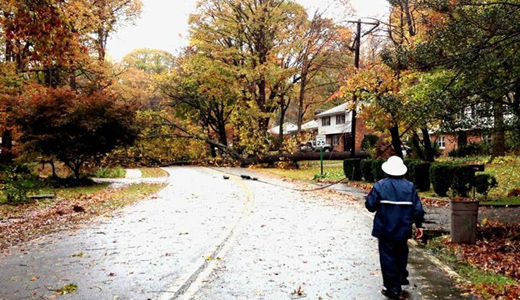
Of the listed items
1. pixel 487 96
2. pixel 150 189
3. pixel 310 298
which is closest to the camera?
pixel 310 298

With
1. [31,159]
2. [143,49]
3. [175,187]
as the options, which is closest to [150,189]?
[175,187]

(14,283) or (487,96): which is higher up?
(487,96)

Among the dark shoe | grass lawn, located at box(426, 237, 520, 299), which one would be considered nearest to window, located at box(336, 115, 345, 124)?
grass lawn, located at box(426, 237, 520, 299)

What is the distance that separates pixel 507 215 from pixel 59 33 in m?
11.8

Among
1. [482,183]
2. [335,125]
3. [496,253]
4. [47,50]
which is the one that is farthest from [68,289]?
[335,125]

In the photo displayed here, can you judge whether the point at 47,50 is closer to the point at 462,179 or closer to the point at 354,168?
the point at 462,179

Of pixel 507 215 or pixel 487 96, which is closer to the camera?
pixel 487 96

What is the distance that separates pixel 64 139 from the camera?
1991 cm

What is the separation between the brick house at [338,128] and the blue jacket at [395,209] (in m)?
49.2

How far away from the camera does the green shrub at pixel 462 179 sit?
14.3m

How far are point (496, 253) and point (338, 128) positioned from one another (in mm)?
53162

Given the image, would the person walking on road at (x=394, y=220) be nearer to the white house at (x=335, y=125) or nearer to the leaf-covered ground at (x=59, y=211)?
the leaf-covered ground at (x=59, y=211)

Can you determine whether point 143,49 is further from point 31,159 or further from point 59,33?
point 59,33

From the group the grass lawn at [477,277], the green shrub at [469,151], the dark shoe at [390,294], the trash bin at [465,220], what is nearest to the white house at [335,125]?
the green shrub at [469,151]
